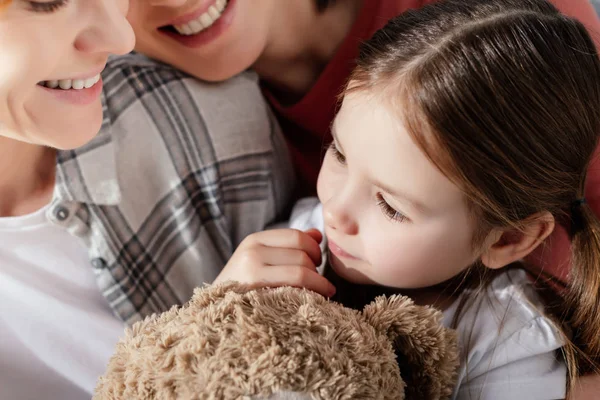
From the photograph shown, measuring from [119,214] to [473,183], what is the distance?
52 centimetres

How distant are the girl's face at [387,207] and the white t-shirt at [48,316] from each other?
1.26ft

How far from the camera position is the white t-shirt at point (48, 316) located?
Result: 35.6 inches

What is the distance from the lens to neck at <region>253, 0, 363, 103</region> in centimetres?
112

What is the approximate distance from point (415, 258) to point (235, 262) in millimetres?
236

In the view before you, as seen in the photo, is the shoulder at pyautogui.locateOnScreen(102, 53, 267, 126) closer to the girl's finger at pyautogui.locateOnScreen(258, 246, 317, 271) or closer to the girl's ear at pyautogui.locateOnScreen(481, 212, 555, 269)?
the girl's finger at pyautogui.locateOnScreen(258, 246, 317, 271)

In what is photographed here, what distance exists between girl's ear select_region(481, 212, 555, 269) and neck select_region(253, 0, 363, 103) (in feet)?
1.71

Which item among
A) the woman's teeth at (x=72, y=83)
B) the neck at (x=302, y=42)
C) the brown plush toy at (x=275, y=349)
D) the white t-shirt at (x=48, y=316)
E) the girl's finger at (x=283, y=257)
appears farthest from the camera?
the neck at (x=302, y=42)

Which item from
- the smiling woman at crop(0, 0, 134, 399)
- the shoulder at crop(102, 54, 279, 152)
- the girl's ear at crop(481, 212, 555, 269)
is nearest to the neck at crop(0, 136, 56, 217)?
the smiling woman at crop(0, 0, 134, 399)

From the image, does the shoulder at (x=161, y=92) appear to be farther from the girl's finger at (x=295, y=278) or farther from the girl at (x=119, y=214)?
the girl's finger at (x=295, y=278)

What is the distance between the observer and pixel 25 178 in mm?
915

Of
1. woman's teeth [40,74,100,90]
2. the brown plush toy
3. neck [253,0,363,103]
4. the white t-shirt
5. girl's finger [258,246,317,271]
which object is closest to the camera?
the brown plush toy

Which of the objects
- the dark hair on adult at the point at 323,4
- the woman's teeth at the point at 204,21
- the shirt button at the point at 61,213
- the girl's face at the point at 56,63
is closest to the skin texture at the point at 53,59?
the girl's face at the point at 56,63

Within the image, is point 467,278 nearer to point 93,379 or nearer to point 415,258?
point 415,258

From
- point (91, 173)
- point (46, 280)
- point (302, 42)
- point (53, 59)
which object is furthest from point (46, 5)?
point (302, 42)
